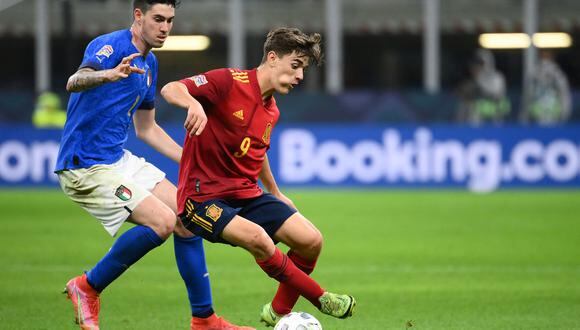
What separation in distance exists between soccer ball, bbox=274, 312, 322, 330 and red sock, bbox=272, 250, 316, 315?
448 millimetres

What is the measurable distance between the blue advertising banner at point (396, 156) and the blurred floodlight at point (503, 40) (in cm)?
610

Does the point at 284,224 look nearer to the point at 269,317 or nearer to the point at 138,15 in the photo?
the point at 269,317

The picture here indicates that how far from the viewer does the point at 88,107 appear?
6855 mm

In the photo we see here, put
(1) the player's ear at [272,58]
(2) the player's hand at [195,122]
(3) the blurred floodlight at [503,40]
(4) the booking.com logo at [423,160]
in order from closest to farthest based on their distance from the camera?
(2) the player's hand at [195,122], (1) the player's ear at [272,58], (4) the booking.com logo at [423,160], (3) the blurred floodlight at [503,40]

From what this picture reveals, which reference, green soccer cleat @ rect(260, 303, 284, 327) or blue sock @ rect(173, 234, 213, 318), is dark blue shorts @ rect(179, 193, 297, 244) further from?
green soccer cleat @ rect(260, 303, 284, 327)

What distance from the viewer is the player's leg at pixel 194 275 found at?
7.09m

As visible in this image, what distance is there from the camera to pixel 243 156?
22.5ft

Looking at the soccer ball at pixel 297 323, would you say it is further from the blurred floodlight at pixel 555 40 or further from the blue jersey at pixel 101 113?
the blurred floodlight at pixel 555 40

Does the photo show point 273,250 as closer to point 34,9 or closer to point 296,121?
point 296,121

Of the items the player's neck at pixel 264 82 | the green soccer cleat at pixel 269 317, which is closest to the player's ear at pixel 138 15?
the player's neck at pixel 264 82

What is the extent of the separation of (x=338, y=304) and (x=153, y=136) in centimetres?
187

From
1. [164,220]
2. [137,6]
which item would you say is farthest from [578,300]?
[137,6]

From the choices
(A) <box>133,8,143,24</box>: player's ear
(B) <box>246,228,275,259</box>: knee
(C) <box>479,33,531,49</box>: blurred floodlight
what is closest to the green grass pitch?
(B) <box>246,228,275,259</box>: knee

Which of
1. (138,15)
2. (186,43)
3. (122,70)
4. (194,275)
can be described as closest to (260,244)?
(194,275)
